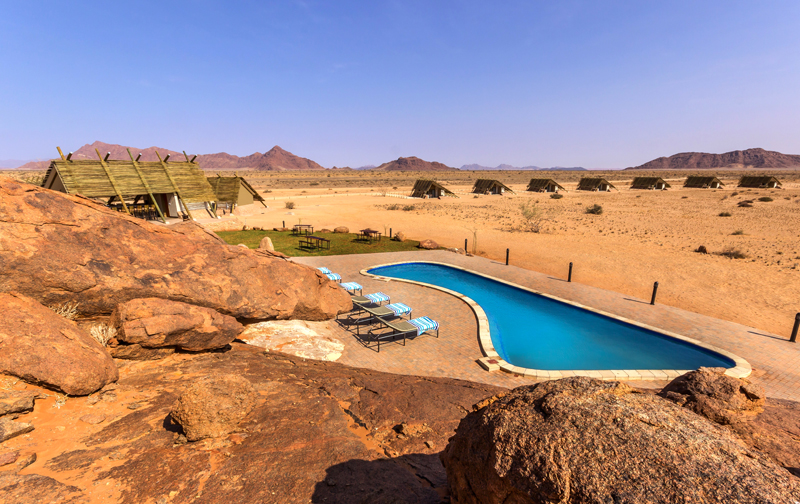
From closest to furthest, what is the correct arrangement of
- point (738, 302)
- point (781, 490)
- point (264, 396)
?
point (781, 490) < point (264, 396) < point (738, 302)

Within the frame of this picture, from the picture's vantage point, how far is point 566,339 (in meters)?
11.9

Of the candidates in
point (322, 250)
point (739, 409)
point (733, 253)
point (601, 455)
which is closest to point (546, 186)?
point (733, 253)

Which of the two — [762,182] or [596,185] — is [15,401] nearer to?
[596,185]

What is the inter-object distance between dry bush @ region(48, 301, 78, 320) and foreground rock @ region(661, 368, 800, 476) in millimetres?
9460

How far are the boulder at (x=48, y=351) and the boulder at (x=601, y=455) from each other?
535cm

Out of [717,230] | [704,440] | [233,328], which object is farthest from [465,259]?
[717,230]

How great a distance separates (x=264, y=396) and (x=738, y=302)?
17.3 metres

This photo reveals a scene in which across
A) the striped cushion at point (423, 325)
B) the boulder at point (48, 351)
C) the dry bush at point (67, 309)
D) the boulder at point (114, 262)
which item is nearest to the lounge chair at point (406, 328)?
the striped cushion at point (423, 325)

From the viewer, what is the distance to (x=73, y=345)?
5176mm

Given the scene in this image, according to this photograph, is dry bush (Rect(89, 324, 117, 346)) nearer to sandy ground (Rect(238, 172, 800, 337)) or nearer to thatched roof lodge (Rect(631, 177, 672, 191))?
sandy ground (Rect(238, 172, 800, 337))

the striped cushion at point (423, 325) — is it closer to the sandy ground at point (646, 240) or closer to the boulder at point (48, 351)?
the boulder at point (48, 351)

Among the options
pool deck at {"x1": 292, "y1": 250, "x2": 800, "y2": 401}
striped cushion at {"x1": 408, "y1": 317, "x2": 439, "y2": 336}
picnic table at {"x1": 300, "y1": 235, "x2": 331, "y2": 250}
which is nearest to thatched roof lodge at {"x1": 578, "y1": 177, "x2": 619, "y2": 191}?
pool deck at {"x1": 292, "y1": 250, "x2": 800, "y2": 401}

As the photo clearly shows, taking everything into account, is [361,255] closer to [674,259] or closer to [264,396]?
[264,396]

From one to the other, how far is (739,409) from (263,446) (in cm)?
600
